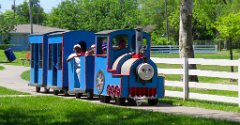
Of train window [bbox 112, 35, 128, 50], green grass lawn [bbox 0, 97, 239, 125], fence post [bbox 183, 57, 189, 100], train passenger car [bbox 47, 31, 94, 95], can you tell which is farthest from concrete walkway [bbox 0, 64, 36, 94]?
green grass lawn [bbox 0, 97, 239, 125]

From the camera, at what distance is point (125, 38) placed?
1750 centimetres

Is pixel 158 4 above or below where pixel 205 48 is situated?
above

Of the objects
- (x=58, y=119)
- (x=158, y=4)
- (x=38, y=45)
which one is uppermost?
(x=158, y=4)

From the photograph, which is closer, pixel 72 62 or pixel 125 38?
pixel 125 38

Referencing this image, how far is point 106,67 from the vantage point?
17.1 m

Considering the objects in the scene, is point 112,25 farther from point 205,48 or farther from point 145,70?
point 145,70

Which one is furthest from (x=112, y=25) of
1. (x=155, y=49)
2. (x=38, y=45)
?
(x=38, y=45)

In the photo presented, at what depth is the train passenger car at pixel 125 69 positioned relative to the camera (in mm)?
16250

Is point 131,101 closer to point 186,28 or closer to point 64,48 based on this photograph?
point 64,48

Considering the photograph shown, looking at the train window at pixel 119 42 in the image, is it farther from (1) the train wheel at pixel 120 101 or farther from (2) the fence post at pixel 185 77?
(2) the fence post at pixel 185 77

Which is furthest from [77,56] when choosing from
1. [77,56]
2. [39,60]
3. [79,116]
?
[79,116]

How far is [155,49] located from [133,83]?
64.7 metres

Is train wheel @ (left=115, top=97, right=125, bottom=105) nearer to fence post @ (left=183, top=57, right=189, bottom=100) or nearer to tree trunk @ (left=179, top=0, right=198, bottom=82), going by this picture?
fence post @ (left=183, top=57, right=189, bottom=100)

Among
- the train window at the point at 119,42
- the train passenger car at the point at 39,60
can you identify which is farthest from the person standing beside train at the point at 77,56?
the train passenger car at the point at 39,60
